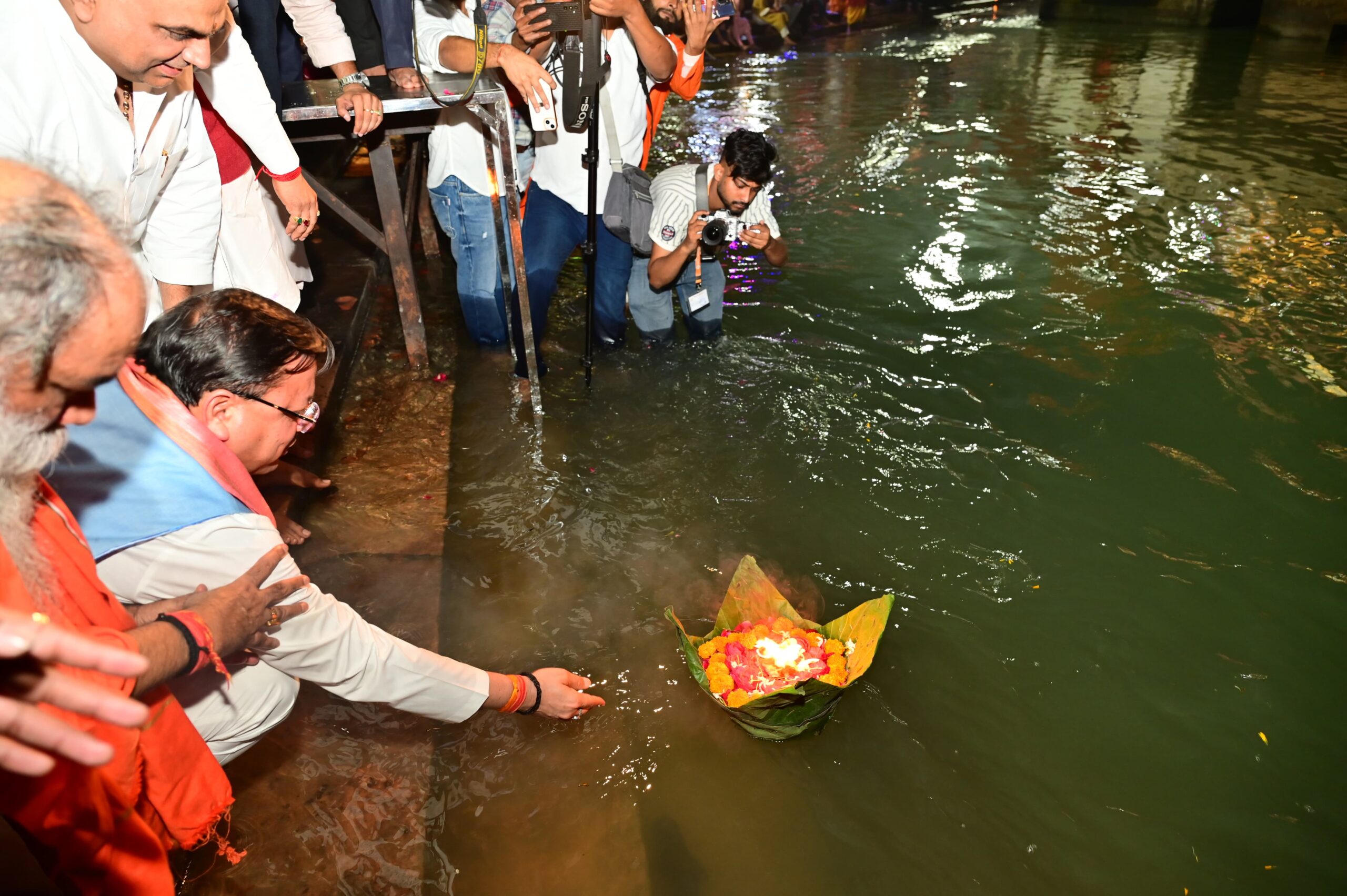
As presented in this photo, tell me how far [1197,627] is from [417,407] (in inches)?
139

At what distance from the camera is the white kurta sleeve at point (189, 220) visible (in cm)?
254

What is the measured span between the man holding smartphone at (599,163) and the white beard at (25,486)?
2.74 metres

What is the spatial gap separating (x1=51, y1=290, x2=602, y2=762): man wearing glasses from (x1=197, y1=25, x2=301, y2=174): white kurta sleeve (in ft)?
4.22

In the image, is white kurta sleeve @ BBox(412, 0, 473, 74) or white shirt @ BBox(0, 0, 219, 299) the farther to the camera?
white kurta sleeve @ BBox(412, 0, 473, 74)

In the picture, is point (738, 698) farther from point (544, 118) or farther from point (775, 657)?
point (544, 118)

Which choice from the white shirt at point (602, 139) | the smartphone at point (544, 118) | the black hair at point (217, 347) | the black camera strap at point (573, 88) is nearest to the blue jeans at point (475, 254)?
the white shirt at point (602, 139)

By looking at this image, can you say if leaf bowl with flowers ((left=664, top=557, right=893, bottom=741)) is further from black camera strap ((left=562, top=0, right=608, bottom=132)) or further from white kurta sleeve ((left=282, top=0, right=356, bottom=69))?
white kurta sleeve ((left=282, top=0, right=356, bottom=69))

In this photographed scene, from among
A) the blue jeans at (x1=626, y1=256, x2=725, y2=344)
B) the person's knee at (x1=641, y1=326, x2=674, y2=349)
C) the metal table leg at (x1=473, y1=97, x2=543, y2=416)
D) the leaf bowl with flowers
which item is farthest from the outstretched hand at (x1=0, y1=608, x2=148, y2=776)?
A: the person's knee at (x1=641, y1=326, x2=674, y2=349)

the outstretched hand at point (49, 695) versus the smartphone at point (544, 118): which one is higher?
the smartphone at point (544, 118)

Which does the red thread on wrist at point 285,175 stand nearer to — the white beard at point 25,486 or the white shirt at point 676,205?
the white shirt at point 676,205

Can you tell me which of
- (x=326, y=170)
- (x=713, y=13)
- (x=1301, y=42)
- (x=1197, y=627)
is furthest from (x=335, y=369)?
(x=1301, y=42)

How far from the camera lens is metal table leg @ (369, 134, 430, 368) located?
3.75 metres

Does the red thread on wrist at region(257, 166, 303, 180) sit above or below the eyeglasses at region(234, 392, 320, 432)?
above

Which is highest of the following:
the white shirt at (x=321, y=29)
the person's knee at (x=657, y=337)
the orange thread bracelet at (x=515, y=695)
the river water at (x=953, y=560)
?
the white shirt at (x=321, y=29)
